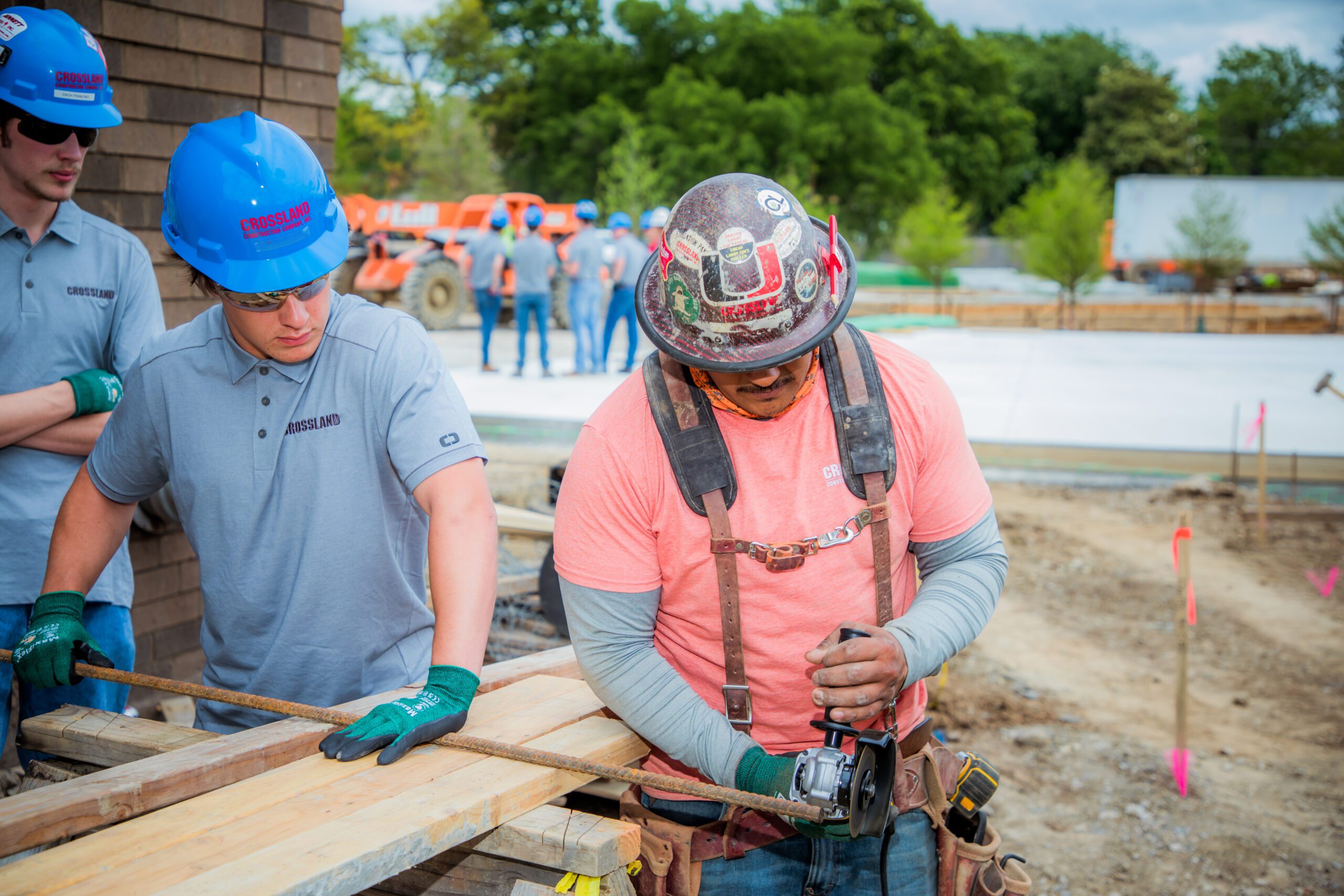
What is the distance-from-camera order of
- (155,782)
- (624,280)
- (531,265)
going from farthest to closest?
(624,280) < (531,265) < (155,782)

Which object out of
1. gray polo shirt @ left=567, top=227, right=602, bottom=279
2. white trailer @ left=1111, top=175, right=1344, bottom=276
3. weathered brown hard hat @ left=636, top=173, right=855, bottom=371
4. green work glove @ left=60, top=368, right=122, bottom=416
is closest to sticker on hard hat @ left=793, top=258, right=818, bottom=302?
weathered brown hard hat @ left=636, top=173, right=855, bottom=371

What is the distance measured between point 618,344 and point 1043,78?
60.6 m

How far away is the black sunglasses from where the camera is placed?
2.71 meters

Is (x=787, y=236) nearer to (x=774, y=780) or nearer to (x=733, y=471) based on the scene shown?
(x=733, y=471)

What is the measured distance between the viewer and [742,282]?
72.7 inches

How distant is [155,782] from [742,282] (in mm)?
1324

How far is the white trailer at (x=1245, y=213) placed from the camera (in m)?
36.1

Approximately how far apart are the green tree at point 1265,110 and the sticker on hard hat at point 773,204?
8208cm

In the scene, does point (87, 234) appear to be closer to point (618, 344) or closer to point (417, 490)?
point (417, 490)

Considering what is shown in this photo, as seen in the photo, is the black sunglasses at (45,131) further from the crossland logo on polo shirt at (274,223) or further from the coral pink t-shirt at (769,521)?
the coral pink t-shirt at (769,521)

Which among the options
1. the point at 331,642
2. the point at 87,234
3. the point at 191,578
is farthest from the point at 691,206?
the point at 191,578

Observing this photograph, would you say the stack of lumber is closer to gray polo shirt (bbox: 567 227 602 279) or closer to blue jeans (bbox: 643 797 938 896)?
blue jeans (bbox: 643 797 938 896)

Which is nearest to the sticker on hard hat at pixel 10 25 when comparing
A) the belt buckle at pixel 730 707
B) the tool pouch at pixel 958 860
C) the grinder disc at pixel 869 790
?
the belt buckle at pixel 730 707

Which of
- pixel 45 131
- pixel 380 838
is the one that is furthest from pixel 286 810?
pixel 45 131
